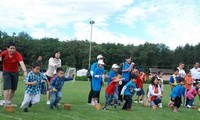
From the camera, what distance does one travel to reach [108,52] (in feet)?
371

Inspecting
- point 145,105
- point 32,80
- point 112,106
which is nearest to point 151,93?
point 145,105

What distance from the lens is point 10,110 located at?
9891 millimetres

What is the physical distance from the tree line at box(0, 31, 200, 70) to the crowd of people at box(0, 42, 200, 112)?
285 ft

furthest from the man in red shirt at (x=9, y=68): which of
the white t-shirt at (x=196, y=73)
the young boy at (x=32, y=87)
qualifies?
the white t-shirt at (x=196, y=73)

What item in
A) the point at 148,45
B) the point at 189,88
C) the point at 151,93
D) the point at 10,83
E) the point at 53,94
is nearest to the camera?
the point at 10,83

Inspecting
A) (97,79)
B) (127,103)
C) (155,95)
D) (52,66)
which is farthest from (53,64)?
(155,95)

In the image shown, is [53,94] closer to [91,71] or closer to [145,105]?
[91,71]

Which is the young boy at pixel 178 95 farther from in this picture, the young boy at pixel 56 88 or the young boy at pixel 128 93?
the young boy at pixel 56 88

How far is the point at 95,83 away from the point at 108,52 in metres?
99.6

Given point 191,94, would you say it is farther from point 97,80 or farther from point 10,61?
point 10,61

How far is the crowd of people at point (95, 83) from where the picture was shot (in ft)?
34.0

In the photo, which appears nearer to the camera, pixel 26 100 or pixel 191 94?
pixel 26 100

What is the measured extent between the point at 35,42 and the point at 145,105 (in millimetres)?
102481

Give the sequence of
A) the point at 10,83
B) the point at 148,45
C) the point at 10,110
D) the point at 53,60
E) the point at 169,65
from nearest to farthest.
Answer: the point at 10,110 < the point at 10,83 < the point at 53,60 < the point at 169,65 < the point at 148,45
